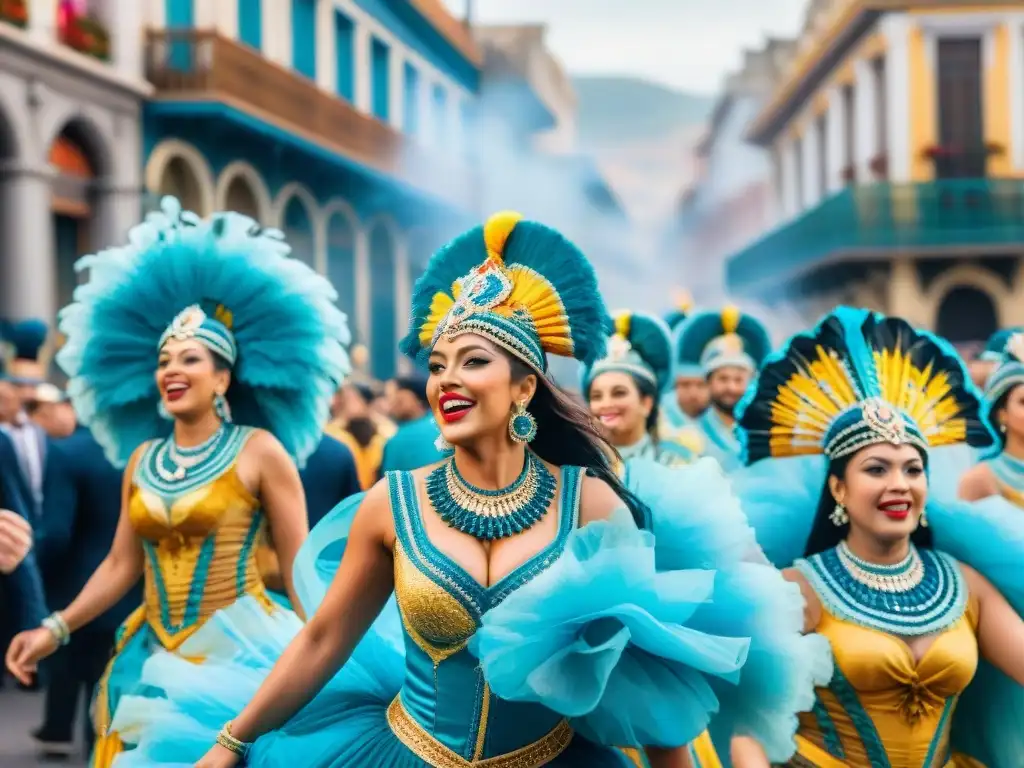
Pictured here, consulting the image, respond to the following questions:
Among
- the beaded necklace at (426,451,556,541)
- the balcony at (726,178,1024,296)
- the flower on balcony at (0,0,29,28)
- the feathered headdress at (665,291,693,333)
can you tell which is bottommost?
the beaded necklace at (426,451,556,541)

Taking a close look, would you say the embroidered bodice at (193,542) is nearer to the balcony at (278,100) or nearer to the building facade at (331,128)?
the building facade at (331,128)

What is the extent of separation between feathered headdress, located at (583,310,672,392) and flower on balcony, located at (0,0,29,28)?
10113mm

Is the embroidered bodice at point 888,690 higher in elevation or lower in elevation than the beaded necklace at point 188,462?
lower

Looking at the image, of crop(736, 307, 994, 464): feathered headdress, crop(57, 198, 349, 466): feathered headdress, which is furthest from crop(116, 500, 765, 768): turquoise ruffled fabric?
crop(57, 198, 349, 466): feathered headdress

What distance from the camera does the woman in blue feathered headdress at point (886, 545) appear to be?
4297mm

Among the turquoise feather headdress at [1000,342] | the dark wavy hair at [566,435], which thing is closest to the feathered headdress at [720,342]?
the turquoise feather headdress at [1000,342]

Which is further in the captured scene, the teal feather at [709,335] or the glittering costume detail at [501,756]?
the teal feather at [709,335]

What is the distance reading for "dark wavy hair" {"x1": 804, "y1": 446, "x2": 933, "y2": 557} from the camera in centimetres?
456

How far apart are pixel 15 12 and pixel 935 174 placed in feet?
60.0

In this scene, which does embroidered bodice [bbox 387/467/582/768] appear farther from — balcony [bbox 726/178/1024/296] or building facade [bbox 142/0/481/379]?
balcony [bbox 726/178/1024/296]


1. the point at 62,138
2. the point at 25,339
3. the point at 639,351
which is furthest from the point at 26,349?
the point at 62,138

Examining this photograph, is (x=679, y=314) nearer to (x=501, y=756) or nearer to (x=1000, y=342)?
(x=1000, y=342)

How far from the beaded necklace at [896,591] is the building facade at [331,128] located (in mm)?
16585

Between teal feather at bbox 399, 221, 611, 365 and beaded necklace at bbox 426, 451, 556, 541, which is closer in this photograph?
beaded necklace at bbox 426, 451, 556, 541
